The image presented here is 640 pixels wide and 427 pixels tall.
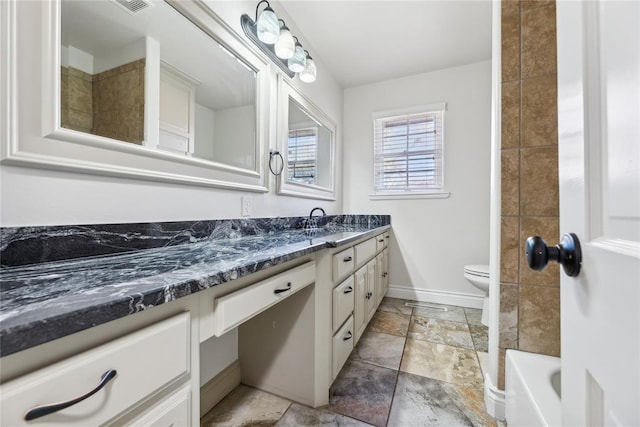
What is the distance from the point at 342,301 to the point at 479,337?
1.30m

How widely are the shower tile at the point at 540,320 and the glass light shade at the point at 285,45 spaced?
1857mm

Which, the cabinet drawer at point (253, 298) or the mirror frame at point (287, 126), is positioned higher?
the mirror frame at point (287, 126)

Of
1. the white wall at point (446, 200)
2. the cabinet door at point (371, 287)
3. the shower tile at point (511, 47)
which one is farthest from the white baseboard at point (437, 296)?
the shower tile at point (511, 47)

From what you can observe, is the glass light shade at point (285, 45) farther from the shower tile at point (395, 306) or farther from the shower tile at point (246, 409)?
the shower tile at point (395, 306)

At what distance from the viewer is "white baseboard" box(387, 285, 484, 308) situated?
2600mm

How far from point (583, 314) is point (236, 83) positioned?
1683 mm

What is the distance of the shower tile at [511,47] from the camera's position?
1.20 m

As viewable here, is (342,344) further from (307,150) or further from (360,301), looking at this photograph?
(307,150)

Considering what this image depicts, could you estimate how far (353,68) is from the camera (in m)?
2.73

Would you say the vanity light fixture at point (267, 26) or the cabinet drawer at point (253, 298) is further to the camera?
the vanity light fixture at point (267, 26)

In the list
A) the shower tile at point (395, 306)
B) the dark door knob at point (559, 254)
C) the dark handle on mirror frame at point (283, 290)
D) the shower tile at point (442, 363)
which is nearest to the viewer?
the dark door knob at point (559, 254)

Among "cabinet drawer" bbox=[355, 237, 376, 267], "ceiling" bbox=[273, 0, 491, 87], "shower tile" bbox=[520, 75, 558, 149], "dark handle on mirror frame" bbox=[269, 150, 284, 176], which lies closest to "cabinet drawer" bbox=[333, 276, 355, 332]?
"cabinet drawer" bbox=[355, 237, 376, 267]

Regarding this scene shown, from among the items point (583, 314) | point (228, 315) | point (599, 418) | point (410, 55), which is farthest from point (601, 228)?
point (410, 55)

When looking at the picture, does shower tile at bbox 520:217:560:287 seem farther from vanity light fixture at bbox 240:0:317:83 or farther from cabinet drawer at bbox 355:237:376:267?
vanity light fixture at bbox 240:0:317:83
